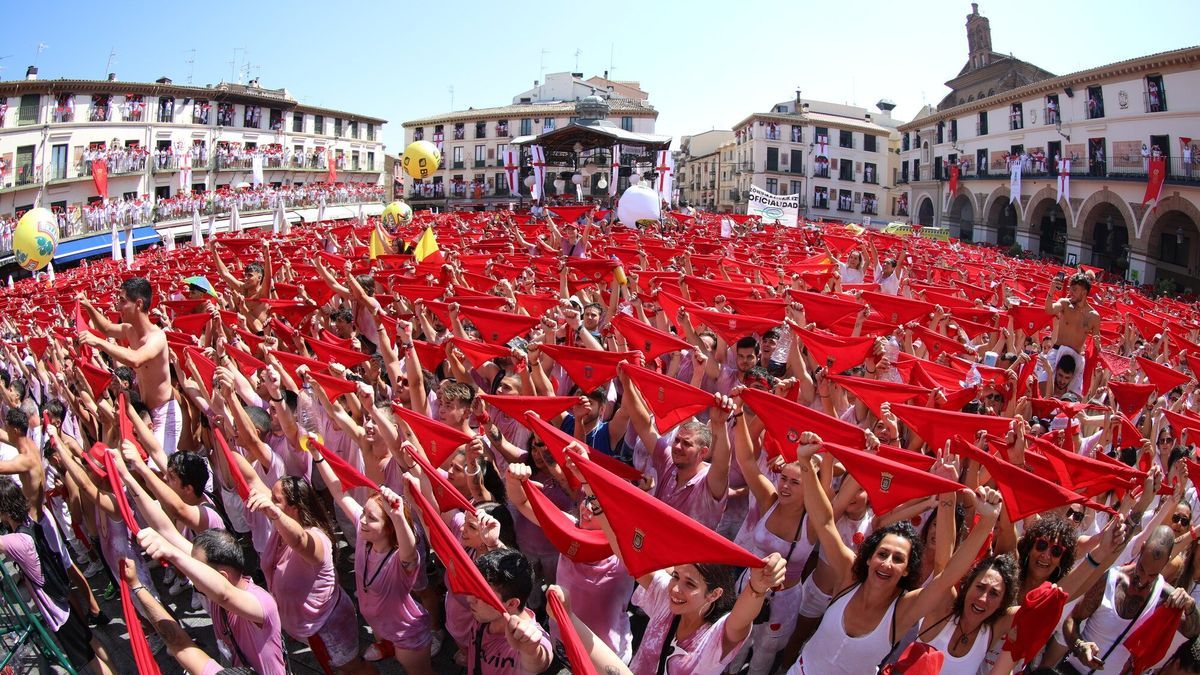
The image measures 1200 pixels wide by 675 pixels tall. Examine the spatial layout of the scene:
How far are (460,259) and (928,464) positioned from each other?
29.8 feet

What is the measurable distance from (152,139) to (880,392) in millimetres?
44094

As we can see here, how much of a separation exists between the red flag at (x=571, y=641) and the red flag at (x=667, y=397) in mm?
2100

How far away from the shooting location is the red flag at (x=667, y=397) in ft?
16.1

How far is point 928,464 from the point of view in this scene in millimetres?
4176

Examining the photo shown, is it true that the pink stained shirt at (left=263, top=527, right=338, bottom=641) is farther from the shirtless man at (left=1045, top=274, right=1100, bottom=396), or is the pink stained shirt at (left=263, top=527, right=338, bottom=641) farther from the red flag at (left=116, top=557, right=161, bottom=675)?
the shirtless man at (left=1045, top=274, right=1100, bottom=396)

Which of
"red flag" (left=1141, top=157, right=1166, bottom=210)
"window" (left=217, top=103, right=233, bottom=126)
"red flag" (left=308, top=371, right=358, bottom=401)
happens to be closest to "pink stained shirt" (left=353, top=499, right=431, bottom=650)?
"red flag" (left=308, top=371, right=358, bottom=401)

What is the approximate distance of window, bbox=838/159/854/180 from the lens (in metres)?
63.8

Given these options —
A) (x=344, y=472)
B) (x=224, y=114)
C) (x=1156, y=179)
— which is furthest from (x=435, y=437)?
(x=224, y=114)

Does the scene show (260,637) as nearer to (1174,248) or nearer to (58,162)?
(1174,248)

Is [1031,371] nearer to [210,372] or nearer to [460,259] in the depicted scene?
[210,372]

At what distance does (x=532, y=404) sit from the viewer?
5.18 metres

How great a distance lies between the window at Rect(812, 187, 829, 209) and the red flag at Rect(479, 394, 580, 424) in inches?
2428

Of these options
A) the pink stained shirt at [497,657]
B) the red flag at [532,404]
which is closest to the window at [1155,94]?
the red flag at [532,404]

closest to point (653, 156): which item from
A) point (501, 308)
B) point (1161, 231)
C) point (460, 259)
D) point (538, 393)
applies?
point (1161, 231)
